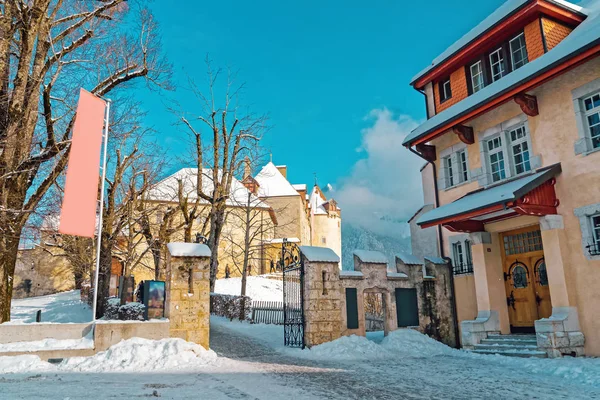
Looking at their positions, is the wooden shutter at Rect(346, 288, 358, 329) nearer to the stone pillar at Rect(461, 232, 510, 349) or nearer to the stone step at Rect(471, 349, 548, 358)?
the stone pillar at Rect(461, 232, 510, 349)

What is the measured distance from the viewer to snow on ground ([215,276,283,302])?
1274 inches

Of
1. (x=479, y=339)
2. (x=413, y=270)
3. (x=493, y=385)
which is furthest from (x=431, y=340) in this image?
(x=493, y=385)

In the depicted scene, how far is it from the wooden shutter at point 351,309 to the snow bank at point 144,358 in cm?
449

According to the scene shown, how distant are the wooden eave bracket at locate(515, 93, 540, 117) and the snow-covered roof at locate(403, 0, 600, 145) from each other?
1.39 feet

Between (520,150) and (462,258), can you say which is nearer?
(520,150)

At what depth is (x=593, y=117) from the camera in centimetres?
1148

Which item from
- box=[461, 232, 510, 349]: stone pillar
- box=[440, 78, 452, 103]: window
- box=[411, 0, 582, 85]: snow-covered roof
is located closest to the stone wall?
box=[461, 232, 510, 349]: stone pillar

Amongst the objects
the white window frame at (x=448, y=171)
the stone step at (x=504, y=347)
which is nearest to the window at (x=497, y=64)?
the white window frame at (x=448, y=171)

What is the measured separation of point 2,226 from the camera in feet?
36.3

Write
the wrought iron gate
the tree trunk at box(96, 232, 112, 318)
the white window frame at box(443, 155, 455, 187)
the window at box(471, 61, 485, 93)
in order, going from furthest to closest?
the tree trunk at box(96, 232, 112, 318)
the white window frame at box(443, 155, 455, 187)
the window at box(471, 61, 485, 93)
the wrought iron gate

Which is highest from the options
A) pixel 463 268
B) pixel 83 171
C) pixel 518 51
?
pixel 518 51

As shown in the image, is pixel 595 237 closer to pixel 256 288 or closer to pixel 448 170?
pixel 448 170

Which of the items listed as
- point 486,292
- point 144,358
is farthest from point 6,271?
point 486,292

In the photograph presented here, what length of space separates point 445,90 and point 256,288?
22.9 m
